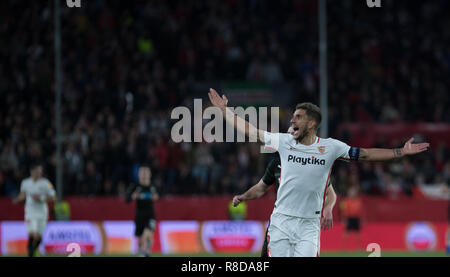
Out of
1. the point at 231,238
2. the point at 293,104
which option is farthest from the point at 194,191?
the point at 293,104

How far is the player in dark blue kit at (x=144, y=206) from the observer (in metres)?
18.2

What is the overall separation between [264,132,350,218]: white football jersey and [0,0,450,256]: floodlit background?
13173 millimetres

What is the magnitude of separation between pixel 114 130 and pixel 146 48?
5.09 m

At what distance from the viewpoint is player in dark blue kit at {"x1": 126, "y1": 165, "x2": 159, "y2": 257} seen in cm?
1819

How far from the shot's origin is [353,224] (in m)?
23.4

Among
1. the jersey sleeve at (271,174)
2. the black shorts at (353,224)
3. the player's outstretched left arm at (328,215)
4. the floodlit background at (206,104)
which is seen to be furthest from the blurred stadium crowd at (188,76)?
the jersey sleeve at (271,174)

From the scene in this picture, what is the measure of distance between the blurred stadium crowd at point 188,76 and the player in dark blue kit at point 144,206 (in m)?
5.54

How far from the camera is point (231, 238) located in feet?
76.3

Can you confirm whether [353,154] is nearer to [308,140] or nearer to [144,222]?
[308,140]

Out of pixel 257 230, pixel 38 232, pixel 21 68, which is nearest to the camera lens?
pixel 38 232

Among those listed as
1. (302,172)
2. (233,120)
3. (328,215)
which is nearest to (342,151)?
(302,172)

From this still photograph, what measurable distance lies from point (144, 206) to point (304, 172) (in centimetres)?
1041

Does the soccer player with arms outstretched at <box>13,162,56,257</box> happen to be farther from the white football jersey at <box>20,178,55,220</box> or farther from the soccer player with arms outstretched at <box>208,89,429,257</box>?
the soccer player with arms outstretched at <box>208,89,429,257</box>
